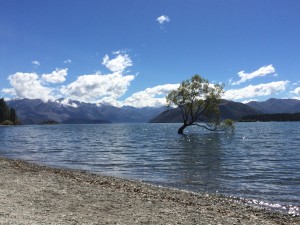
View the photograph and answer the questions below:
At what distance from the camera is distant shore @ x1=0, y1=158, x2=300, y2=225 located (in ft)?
45.4

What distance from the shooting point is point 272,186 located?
2452cm

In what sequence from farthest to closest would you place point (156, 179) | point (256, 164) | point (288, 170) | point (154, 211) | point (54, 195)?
point (256, 164) < point (288, 170) < point (156, 179) < point (54, 195) < point (154, 211)

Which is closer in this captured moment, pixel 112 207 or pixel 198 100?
pixel 112 207

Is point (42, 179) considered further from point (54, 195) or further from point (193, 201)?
point (193, 201)

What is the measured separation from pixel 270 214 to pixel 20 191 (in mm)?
12701

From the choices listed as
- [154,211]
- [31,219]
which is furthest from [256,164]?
[31,219]

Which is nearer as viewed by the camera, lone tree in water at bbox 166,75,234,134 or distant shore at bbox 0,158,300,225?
distant shore at bbox 0,158,300,225

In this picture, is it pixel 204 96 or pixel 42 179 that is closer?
pixel 42 179

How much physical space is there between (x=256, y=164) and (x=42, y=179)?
75.7 ft

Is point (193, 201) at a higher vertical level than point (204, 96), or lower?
lower

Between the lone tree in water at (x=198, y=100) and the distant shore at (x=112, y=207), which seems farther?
the lone tree in water at (x=198, y=100)

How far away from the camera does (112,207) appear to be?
16078 mm

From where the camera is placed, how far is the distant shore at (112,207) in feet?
45.4

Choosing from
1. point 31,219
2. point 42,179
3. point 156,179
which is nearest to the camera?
point 31,219
